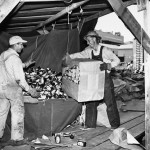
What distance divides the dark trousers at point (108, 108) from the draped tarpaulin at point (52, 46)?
1.99 meters

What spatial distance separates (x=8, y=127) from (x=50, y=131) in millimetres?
838

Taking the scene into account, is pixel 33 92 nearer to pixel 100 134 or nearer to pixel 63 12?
pixel 100 134

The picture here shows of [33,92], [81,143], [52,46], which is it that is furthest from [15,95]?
[52,46]

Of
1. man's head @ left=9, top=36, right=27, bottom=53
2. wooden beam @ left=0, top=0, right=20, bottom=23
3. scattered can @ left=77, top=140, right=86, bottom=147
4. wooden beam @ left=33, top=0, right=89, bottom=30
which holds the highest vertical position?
wooden beam @ left=33, top=0, right=89, bottom=30

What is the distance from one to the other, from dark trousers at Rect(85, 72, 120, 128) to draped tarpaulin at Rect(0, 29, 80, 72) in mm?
1988

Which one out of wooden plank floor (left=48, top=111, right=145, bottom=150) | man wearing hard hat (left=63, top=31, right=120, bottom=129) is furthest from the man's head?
wooden plank floor (left=48, top=111, right=145, bottom=150)

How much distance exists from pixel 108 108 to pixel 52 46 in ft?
8.65

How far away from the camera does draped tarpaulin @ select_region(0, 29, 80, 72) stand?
6.07 m

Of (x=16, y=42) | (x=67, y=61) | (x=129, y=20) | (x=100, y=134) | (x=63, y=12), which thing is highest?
(x=63, y=12)

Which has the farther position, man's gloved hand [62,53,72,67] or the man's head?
man's gloved hand [62,53,72,67]

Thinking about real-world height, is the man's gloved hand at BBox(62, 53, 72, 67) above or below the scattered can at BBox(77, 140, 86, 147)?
above

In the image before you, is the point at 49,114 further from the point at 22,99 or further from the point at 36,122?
the point at 22,99

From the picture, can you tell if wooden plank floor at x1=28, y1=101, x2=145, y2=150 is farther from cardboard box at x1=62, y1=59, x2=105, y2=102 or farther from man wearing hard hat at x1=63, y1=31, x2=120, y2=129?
cardboard box at x1=62, y1=59, x2=105, y2=102

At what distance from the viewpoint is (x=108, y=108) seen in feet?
14.4
